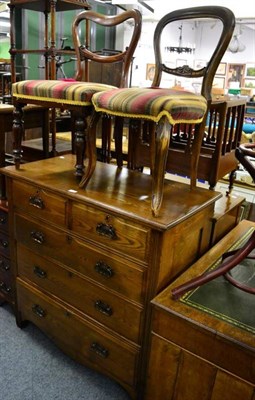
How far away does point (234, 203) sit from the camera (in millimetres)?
1935

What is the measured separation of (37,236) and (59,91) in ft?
2.25

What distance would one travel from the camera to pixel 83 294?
1575 mm

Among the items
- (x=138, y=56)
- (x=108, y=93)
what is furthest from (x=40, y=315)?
(x=138, y=56)

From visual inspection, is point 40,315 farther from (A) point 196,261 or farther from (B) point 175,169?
(B) point 175,169

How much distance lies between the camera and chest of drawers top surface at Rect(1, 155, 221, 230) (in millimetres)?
1311

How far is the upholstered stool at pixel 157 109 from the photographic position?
1211 millimetres

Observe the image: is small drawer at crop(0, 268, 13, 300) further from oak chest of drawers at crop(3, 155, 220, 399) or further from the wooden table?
the wooden table

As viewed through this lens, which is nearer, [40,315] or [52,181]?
[52,181]

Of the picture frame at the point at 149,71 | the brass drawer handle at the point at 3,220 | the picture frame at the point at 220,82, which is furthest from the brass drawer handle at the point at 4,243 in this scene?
the picture frame at the point at 220,82

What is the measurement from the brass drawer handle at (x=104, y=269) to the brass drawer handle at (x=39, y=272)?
0.40 m

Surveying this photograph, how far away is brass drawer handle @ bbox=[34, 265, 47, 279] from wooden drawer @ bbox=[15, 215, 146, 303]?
0.09 m

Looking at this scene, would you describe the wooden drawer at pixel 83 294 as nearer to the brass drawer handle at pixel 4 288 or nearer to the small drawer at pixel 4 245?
the small drawer at pixel 4 245

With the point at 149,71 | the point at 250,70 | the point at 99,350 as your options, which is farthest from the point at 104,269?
the point at 250,70

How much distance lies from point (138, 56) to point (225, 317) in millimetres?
7717
